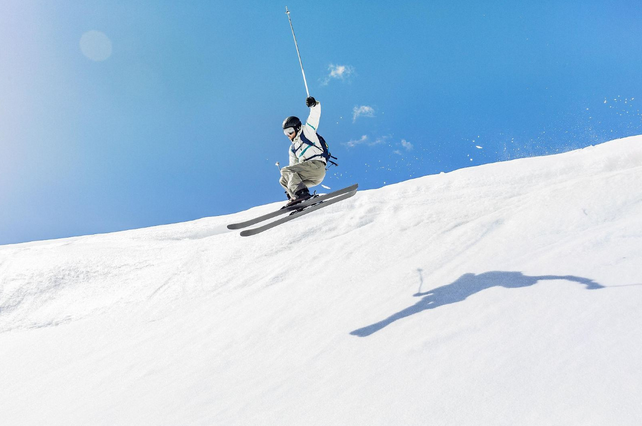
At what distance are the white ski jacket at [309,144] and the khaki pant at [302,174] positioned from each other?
107 millimetres

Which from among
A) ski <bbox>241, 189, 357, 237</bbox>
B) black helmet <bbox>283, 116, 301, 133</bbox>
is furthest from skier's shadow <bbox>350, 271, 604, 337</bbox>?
black helmet <bbox>283, 116, 301, 133</bbox>

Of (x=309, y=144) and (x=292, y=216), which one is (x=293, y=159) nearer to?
(x=309, y=144)

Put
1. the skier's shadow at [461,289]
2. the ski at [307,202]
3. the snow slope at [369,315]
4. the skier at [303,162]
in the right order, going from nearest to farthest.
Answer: the snow slope at [369,315], the skier's shadow at [461,289], the skier at [303,162], the ski at [307,202]

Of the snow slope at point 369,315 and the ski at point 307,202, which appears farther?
the ski at point 307,202

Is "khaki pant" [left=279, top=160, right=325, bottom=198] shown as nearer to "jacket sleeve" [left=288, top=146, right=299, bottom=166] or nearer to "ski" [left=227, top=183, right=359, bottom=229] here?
"jacket sleeve" [left=288, top=146, right=299, bottom=166]

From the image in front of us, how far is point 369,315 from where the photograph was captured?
7285mm

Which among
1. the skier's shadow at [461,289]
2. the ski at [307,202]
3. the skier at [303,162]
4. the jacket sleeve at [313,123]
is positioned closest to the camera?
the skier's shadow at [461,289]

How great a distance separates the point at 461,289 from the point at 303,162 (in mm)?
4019

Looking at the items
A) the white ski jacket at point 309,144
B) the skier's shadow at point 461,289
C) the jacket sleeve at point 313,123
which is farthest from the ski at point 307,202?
the skier's shadow at point 461,289

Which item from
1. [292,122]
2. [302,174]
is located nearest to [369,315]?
[302,174]

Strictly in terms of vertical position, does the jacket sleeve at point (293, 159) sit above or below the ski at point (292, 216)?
above

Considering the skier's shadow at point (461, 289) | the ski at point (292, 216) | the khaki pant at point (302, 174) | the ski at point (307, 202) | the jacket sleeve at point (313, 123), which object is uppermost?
the jacket sleeve at point (313, 123)

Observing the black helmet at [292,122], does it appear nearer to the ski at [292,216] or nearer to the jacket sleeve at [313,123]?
the jacket sleeve at [313,123]

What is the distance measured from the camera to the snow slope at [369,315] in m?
4.47
